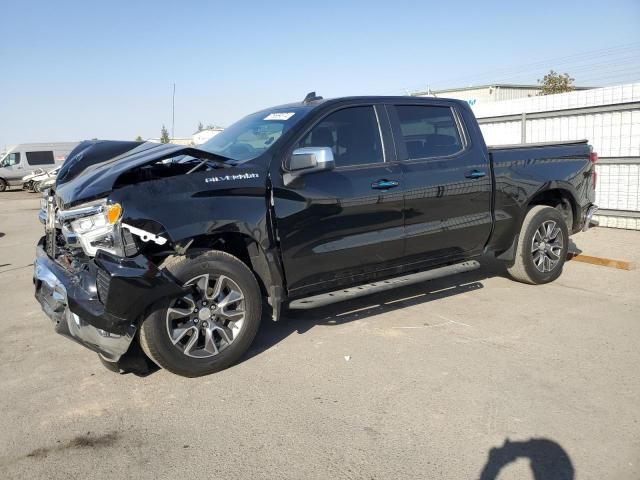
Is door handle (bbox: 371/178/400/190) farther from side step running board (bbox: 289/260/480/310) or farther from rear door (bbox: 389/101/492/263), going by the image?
side step running board (bbox: 289/260/480/310)

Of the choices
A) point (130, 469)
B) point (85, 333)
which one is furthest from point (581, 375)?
point (85, 333)

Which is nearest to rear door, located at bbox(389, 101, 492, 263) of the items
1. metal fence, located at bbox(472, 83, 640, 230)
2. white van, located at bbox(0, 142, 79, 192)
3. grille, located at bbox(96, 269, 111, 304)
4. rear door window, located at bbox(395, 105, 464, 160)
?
rear door window, located at bbox(395, 105, 464, 160)

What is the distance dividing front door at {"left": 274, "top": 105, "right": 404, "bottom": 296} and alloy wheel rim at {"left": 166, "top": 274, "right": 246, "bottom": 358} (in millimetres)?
499

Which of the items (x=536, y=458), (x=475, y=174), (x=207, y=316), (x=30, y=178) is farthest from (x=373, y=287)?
(x=30, y=178)

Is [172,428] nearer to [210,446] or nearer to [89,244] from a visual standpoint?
[210,446]

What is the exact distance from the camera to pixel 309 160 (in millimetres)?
4023

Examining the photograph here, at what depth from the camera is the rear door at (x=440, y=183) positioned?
4805mm

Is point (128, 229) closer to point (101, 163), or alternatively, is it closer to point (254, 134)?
point (101, 163)

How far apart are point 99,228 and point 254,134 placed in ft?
5.52

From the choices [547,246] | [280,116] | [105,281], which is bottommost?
[547,246]

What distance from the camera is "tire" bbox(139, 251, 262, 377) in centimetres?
365

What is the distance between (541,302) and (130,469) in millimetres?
4150

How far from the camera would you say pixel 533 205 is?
19.6ft

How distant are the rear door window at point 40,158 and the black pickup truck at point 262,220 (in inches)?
1104
